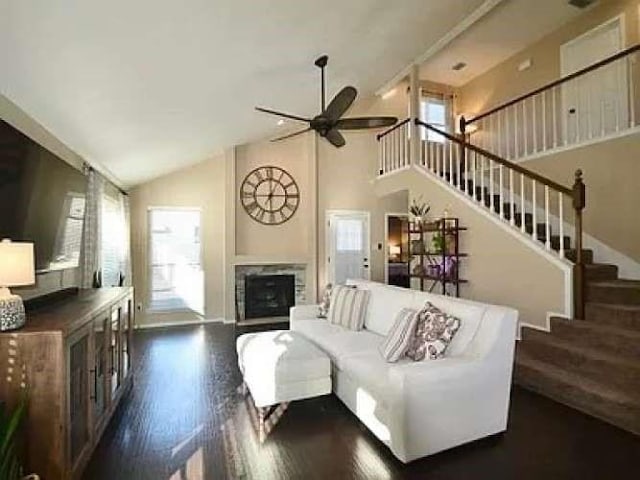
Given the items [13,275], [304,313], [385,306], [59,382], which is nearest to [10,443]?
[59,382]

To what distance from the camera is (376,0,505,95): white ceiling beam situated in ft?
16.0

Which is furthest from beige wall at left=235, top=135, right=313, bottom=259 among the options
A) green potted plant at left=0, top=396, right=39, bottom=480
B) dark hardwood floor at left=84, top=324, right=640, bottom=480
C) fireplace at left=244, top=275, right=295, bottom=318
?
green potted plant at left=0, top=396, right=39, bottom=480

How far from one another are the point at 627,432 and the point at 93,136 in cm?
501

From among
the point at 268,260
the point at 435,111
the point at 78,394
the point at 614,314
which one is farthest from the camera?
the point at 435,111

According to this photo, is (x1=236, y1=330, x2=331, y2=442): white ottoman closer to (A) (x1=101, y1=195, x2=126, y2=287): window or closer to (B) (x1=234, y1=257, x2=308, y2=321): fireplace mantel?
(A) (x1=101, y1=195, x2=126, y2=287): window

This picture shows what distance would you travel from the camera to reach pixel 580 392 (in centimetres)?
315

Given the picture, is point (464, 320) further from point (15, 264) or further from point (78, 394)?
point (15, 264)

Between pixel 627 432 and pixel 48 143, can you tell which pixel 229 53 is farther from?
pixel 627 432

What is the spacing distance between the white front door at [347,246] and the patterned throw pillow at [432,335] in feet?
15.5

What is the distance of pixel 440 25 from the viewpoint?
16.5 feet

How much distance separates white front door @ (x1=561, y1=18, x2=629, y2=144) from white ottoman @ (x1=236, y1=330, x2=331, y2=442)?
4322 mm

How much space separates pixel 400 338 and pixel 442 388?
55cm

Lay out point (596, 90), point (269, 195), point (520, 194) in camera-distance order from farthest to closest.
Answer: point (269, 195) → point (520, 194) → point (596, 90)

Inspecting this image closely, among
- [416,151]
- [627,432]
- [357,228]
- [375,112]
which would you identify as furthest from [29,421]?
[375,112]
